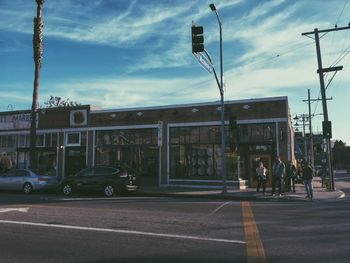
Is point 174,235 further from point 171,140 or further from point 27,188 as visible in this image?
point 171,140

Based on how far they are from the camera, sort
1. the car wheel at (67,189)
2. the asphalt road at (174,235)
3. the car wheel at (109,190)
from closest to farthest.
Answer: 1. the asphalt road at (174,235)
2. the car wheel at (109,190)
3. the car wheel at (67,189)

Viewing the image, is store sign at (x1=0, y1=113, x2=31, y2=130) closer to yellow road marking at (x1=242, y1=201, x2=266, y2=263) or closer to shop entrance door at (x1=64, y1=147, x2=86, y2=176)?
shop entrance door at (x1=64, y1=147, x2=86, y2=176)

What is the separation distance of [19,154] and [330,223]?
25724 millimetres

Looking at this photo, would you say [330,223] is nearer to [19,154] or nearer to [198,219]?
[198,219]

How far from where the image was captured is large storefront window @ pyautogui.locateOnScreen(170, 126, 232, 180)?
82.0ft

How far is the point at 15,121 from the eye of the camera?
31.9m

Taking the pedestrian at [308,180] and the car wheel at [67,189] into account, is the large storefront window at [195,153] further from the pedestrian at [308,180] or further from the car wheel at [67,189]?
the car wheel at [67,189]

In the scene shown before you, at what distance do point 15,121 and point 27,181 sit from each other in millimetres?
10624

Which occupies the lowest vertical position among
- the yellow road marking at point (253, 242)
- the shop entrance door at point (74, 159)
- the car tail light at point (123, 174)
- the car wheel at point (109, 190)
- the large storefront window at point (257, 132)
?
the yellow road marking at point (253, 242)

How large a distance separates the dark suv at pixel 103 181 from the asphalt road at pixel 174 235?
716cm

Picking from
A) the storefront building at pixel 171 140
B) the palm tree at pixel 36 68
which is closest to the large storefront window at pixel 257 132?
the storefront building at pixel 171 140

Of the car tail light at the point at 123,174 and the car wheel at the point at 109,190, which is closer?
the car wheel at the point at 109,190

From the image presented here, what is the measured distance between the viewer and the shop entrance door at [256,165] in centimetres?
2439

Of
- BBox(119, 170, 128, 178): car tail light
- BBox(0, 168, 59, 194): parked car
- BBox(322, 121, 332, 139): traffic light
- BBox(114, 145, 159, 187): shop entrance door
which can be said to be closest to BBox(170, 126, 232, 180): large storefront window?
BBox(114, 145, 159, 187): shop entrance door
